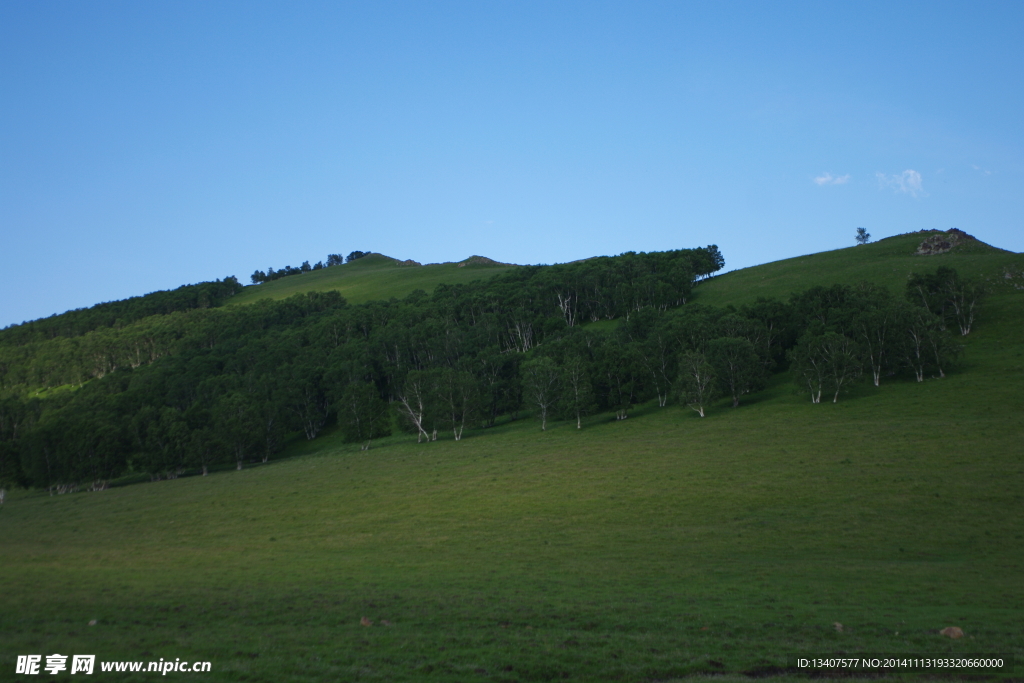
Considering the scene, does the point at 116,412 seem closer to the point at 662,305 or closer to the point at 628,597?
the point at 662,305

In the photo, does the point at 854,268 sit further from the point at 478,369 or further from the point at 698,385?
the point at 478,369

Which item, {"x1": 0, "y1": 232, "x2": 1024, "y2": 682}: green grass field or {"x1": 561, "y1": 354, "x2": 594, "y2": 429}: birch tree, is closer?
{"x1": 0, "y1": 232, "x2": 1024, "y2": 682}: green grass field

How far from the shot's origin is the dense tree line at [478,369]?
8469 cm

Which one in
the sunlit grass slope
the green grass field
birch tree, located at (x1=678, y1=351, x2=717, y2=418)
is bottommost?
the green grass field

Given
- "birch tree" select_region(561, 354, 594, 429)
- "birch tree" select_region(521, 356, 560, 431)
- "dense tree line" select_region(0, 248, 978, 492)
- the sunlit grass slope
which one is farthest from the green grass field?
the sunlit grass slope

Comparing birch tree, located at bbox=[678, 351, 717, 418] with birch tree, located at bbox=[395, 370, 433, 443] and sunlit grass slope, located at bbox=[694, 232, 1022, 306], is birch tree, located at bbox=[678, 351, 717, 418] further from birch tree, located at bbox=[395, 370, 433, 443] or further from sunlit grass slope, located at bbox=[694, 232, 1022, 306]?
sunlit grass slope, located at bbox=[694, 232, 1022, 306]

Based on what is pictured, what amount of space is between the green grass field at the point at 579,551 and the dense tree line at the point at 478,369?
19.1ft

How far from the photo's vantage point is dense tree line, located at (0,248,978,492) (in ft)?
278

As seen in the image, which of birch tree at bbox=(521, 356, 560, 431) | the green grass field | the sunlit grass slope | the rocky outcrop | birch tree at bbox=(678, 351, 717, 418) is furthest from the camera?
the rocky outcrop

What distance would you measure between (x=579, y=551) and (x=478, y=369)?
74.6 m

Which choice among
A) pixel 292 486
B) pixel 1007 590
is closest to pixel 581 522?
pixel 1007 590

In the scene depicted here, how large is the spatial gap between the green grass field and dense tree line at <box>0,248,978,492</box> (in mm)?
5829

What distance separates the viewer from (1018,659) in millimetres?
16781

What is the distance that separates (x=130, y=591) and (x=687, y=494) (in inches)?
1416
